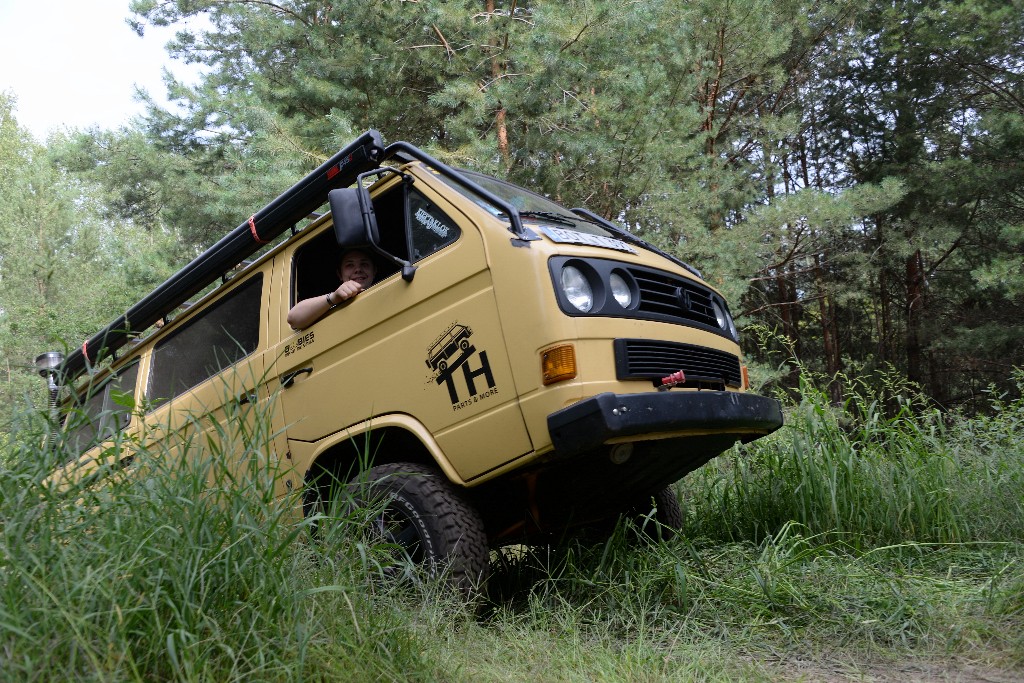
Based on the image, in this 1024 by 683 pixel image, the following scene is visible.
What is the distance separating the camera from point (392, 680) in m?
2.32

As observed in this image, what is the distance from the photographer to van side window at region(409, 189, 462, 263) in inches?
144

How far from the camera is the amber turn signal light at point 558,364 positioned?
3146 mm

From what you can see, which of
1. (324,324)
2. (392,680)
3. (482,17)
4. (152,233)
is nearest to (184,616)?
(392,680)

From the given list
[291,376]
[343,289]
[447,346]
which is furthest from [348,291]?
[447,346]

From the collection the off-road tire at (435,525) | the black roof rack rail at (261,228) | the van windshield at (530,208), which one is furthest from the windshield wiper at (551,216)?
the off-road tire at (435,525)

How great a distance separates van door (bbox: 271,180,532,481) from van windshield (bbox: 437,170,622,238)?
234 mm

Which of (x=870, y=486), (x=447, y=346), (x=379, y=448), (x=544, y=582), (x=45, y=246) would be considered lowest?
(x=870, y=486)

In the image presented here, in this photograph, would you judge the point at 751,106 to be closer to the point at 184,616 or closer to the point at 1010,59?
the point at 1010,59

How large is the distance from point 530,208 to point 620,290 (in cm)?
98

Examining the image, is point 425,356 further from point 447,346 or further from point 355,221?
point 355,221

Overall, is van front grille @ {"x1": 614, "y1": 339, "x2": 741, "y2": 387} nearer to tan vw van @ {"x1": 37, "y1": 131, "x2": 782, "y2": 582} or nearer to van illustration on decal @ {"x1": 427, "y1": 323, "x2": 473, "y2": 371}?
tan vw van @ {"x1": 37, "y1": 131, "x2": 782, "y2": 582}

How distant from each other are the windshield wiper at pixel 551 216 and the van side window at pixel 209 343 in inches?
62.6

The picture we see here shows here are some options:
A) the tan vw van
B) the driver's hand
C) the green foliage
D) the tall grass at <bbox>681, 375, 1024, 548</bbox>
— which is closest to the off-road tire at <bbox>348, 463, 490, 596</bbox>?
the tan vw van

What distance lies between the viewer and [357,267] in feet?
14.1
